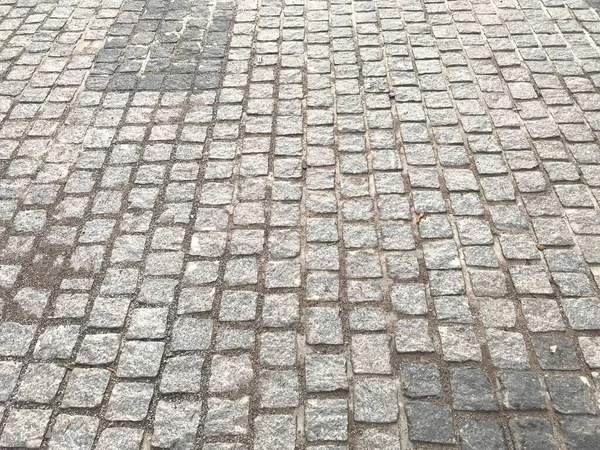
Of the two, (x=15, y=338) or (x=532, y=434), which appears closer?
(x=532, y=434)

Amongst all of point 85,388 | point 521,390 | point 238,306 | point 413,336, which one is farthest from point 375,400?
point 85,388

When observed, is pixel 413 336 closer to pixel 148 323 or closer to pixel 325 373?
pixel 325 373

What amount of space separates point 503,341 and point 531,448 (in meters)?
0.66

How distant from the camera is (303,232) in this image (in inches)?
174

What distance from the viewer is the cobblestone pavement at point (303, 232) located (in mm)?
3449

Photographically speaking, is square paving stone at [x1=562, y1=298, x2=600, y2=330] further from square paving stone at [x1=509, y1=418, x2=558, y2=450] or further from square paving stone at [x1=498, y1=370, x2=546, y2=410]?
square paving stone at [x1=509, y1=418, x2=558, y2=450]

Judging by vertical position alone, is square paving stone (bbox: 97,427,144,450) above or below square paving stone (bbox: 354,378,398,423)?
above

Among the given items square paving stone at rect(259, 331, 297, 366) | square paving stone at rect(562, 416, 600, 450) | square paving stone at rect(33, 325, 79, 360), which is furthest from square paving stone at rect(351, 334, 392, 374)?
square paving stone at rect(33, 325, 79, 360)

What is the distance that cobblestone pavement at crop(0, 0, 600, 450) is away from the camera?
3.45m

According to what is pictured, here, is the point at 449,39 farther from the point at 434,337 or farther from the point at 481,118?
the point at 434,337

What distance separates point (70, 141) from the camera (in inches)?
206

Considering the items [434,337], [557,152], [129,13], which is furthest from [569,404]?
[129,13]

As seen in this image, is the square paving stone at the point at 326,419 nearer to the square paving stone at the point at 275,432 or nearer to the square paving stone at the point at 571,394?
the square paving stone at the point at 275,432

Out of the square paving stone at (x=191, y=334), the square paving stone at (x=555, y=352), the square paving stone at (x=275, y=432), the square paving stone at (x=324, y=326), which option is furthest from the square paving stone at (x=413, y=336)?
the square paving stone at (x=191, y=334)
